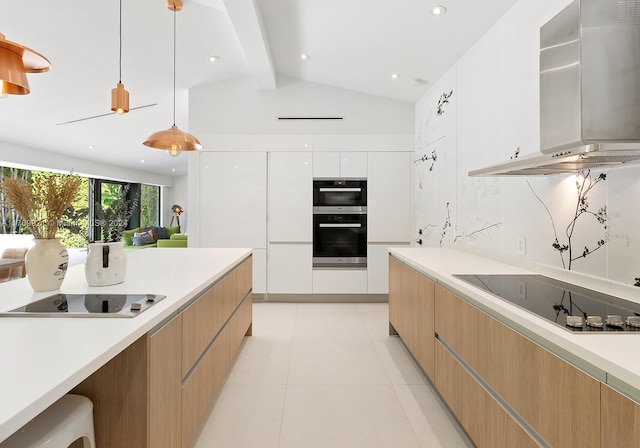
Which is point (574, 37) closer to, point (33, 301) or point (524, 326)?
point (524, 326)

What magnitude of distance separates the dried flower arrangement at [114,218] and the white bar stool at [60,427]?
73 cm

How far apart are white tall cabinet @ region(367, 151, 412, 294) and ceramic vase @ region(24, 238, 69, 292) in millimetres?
3663

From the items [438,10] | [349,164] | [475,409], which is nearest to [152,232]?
[349,164]

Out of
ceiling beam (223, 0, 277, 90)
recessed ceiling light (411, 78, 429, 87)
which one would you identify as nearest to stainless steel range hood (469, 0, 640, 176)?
ceiling beam (223, 0, 277, 90)

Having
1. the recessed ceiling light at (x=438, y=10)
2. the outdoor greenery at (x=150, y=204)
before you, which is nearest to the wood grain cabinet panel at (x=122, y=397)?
the recessed ceiling light at (x=438, y=10)

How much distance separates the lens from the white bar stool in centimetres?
88

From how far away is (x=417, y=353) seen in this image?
2.50 m

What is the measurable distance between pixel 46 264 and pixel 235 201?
322cm

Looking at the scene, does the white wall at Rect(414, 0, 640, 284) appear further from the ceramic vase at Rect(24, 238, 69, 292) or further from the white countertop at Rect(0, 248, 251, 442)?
the ceramic vase at Rect(24, 238, 69, 292)

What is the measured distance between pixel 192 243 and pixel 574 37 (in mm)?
A: 4376

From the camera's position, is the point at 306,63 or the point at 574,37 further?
the point at 306,63

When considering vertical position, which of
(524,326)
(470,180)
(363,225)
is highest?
(470,180)

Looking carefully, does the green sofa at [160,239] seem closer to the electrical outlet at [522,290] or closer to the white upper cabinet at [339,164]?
the white upper cabinet at [339,164]

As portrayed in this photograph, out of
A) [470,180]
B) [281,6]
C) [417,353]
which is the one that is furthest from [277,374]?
[281,6]
